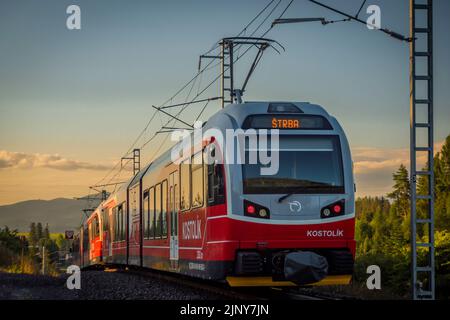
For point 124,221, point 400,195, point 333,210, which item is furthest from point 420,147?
point 400,195

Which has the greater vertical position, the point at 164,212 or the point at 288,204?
the point at 288,204

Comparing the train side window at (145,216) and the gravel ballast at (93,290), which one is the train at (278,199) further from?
the train side window at (145,216)

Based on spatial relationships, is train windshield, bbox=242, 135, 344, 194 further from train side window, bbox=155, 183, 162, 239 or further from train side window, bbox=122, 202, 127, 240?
train side window, bbox=122, 202, 127, 240

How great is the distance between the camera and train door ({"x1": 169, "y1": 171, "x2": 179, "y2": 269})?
60.5 feet

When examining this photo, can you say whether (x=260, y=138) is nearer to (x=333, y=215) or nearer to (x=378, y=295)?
(x=333, y=215)

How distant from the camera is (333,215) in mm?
14648

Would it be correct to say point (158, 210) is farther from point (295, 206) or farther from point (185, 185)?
point (295, 206)

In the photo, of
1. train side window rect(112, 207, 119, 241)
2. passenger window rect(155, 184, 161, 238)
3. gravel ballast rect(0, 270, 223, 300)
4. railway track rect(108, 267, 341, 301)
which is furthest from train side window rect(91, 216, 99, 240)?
passenger window rect(155, 184, 161, 238)

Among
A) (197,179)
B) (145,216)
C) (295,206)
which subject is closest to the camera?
(295,206)

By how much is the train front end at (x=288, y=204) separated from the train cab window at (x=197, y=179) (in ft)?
4.13

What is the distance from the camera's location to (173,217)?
18797mm

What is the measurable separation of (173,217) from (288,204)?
4.91 meters

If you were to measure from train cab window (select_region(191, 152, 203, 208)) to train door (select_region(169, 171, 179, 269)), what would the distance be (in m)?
1.95

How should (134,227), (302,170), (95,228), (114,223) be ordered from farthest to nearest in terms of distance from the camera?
(95,228) → (114,223) → (134,227) → (302,170)
